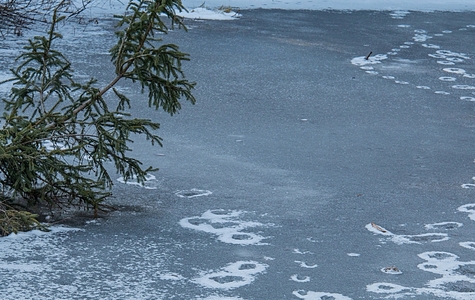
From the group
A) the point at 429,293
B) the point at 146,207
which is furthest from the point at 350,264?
the point at 146,207

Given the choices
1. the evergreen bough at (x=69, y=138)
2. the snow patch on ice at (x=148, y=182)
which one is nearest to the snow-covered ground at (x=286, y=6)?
the snow patch on ice at (x=148, y=182)

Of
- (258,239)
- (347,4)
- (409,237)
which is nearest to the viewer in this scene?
(258,239)

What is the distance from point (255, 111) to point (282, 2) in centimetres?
802

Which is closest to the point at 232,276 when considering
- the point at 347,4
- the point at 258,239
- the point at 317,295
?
the point at 317,295

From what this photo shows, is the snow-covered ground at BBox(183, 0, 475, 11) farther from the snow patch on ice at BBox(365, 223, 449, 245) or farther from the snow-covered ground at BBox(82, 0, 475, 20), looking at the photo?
the snow patch on ice at BBox(365, 223, 449, 245)

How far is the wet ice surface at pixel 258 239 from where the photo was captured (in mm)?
3930

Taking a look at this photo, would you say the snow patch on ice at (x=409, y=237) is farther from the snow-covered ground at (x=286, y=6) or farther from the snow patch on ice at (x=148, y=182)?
the snow-covered ground at (x=286, y=6)

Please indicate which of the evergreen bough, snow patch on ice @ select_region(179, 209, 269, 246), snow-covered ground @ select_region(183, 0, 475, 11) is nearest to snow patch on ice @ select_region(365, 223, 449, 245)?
snow patch on ice @ select_region(179, 209, 269, 246)

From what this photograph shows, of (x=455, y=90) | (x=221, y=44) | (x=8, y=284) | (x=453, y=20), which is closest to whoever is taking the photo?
(x=8, y=284)

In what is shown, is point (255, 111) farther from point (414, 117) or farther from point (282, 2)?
point (282, 2)

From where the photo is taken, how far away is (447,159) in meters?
6.46

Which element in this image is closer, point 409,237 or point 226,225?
point 409,237

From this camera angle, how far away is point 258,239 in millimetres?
4602

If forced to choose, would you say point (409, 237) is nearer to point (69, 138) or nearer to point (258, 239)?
point (258, 239)
